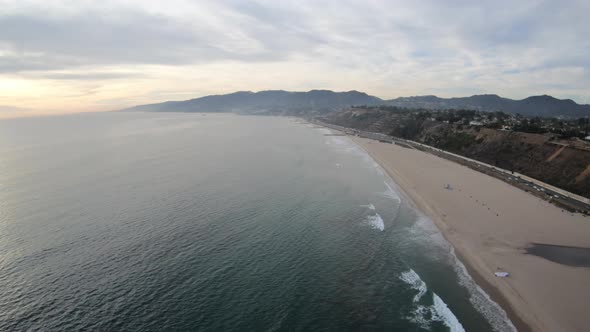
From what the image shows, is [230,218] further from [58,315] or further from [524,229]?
[524,229]

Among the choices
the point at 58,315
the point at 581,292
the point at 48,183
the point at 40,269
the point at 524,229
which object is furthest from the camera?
the point at 48,183

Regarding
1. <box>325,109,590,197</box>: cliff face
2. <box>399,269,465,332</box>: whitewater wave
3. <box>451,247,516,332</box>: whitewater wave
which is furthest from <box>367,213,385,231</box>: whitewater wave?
<box>325,109,590,197</box>: cliff face

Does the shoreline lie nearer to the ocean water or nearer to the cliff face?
the ocean water

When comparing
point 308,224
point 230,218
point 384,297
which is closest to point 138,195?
point 230,218

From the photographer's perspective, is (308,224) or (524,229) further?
(308,224)

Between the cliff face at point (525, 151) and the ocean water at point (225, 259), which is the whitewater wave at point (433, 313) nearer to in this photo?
the ocean water at point (225, 259)

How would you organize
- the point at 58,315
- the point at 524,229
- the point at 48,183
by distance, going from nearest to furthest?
the point at 58,315 → the point at 524,229 → the point at 48,183

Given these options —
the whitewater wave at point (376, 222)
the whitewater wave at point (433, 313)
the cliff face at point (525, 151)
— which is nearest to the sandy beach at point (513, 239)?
the whitewater wave at point (433, 313)

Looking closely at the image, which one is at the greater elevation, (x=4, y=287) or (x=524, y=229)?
(x=524, y=229)
